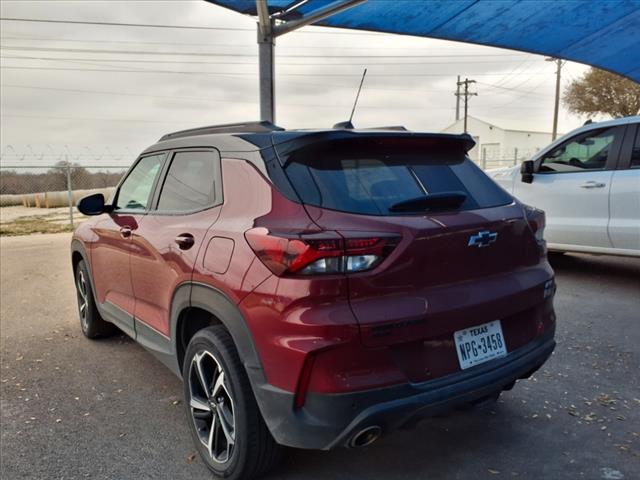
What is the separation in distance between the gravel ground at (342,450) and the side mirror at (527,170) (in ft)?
7.31

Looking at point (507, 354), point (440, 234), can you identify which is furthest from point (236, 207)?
point (507, 354)

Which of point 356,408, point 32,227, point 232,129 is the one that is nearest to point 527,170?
point 232,129

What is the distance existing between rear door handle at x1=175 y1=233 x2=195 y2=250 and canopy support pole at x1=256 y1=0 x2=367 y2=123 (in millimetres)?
5486

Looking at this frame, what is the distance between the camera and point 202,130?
11.0ft

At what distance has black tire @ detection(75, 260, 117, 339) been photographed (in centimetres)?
466

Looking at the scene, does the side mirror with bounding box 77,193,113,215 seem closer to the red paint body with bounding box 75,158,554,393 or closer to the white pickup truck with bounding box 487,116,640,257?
the red paint body with bounding box 75,158,554,393

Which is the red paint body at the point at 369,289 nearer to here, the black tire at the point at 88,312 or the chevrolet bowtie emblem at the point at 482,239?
the chevrolet bowtie emblem at the point at 482,239

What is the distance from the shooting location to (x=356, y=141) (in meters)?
2.53

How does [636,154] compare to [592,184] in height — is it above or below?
above

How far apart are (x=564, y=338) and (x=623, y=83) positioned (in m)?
32.2

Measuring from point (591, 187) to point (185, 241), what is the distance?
16.9 feet

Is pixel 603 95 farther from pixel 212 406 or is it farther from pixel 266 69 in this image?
pixel 212 406

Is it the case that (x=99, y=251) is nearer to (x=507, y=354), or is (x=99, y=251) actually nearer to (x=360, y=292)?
(x=360, y=292)

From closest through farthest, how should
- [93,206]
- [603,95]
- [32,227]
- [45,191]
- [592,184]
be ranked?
[93,206]
[592,184]
[32,227]
[45,191]
[603,95]
